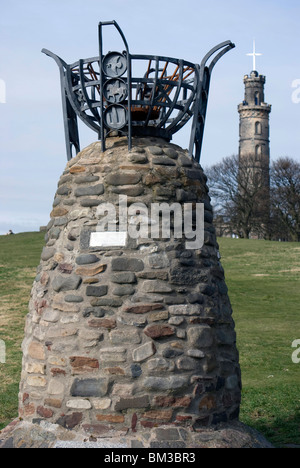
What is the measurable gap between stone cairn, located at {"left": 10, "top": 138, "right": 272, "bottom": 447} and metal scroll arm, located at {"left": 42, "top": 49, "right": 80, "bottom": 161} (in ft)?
1.54

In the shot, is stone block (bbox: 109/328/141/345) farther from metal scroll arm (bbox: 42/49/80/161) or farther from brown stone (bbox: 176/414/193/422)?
metal scroll arm (bbox: 42/49/80/161)

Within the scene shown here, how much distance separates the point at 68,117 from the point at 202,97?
1.40 m

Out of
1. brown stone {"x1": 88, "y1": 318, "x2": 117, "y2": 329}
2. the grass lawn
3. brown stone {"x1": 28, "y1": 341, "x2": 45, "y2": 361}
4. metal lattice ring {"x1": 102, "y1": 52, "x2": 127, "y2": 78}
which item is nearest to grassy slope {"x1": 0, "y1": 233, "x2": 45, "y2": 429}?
the grass lawn

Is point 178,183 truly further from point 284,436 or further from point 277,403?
point 277,403

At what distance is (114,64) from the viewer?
610 cm

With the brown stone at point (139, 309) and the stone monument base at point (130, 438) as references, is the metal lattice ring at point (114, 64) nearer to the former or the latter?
the brown stone at point (139, 309)

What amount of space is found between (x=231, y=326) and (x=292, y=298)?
16194 mm

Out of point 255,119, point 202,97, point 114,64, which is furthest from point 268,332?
point 255,119

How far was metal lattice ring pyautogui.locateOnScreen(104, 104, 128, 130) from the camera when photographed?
6.17 meters

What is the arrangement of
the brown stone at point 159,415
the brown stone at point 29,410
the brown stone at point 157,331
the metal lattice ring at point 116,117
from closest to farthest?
the brown stone at point 159,415, the brown stone at point 157,331, the brown stone at point 29,410, the metal lattice ring at point 116,117

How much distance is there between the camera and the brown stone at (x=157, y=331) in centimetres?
571

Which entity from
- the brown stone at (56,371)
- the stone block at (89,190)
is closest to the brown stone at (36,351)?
the brown stone at (56,371)

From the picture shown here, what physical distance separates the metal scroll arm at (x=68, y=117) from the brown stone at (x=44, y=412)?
2.53m

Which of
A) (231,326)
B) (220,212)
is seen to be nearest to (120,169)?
(231,326)
